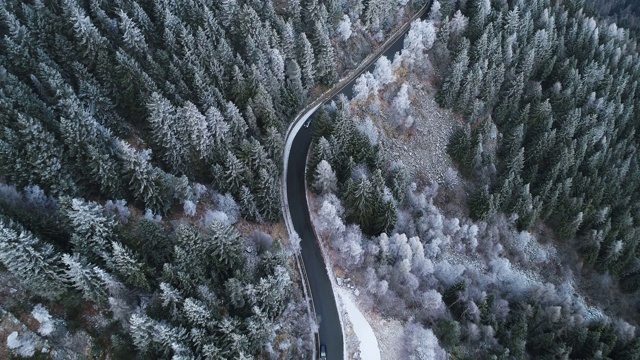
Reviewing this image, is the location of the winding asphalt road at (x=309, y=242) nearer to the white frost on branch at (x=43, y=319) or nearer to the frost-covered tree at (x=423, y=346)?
the frost-covered tree at (x=423, y=346)

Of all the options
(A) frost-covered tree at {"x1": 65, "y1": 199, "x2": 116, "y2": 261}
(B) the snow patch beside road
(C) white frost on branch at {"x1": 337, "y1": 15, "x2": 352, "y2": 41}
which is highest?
(C) white frost on branch at {"x1": 337, "y1": 15, "x2": 352, "y2": 41}

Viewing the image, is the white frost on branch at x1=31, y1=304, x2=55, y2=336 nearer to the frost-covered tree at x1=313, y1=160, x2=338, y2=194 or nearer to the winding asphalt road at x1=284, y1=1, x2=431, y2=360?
the winding asphalt road at x1=284, y1=1, x2=431, y2=360

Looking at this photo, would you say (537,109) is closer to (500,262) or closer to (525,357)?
(500,262)

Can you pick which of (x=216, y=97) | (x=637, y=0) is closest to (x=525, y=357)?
(x=216, y=97)

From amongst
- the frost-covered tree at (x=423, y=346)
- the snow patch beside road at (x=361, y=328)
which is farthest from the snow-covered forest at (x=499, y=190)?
the snow patch beside road at (x=361, y=328)

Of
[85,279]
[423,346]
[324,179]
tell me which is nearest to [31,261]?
[85,279]

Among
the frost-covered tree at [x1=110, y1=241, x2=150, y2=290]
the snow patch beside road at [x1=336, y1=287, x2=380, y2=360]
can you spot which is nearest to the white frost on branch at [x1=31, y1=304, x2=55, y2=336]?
the frost-covered tree at [x1=110, y1=241, x2=150, y2=290]

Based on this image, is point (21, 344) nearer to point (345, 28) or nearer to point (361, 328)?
point (361, 328)
